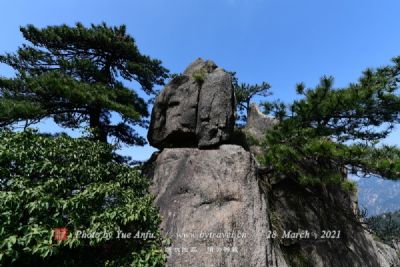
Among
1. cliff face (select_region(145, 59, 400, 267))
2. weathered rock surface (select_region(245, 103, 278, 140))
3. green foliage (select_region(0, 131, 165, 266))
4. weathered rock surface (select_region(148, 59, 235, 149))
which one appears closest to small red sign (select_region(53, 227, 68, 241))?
green foliage (select_region(0, 131, 165, 266))

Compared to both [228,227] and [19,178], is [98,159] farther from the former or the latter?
A: [228,227]

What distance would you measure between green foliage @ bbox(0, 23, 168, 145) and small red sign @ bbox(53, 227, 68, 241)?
4.43m

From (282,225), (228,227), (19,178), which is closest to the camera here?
(19,178)

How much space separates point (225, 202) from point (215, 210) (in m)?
0.38

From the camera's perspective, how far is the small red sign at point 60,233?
591 cm

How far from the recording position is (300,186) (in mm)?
11023

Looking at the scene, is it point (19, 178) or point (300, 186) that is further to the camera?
point (300, 186)

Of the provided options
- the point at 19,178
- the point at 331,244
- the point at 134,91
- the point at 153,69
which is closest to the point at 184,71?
the point at 153,69

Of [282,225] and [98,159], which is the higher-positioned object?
[98,159]

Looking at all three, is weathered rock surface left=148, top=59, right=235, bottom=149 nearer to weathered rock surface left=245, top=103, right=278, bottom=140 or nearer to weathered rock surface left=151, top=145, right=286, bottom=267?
weathered rock surface left=151, top=145, right=286, bottom=267

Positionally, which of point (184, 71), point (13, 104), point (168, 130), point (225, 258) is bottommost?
point (225, 258)

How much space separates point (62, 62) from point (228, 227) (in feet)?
27.9

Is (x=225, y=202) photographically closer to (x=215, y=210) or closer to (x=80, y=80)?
(x=215, y=210)

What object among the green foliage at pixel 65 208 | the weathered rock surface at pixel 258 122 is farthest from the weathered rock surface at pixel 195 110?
Answer: the green foliage at pixel 65 208
